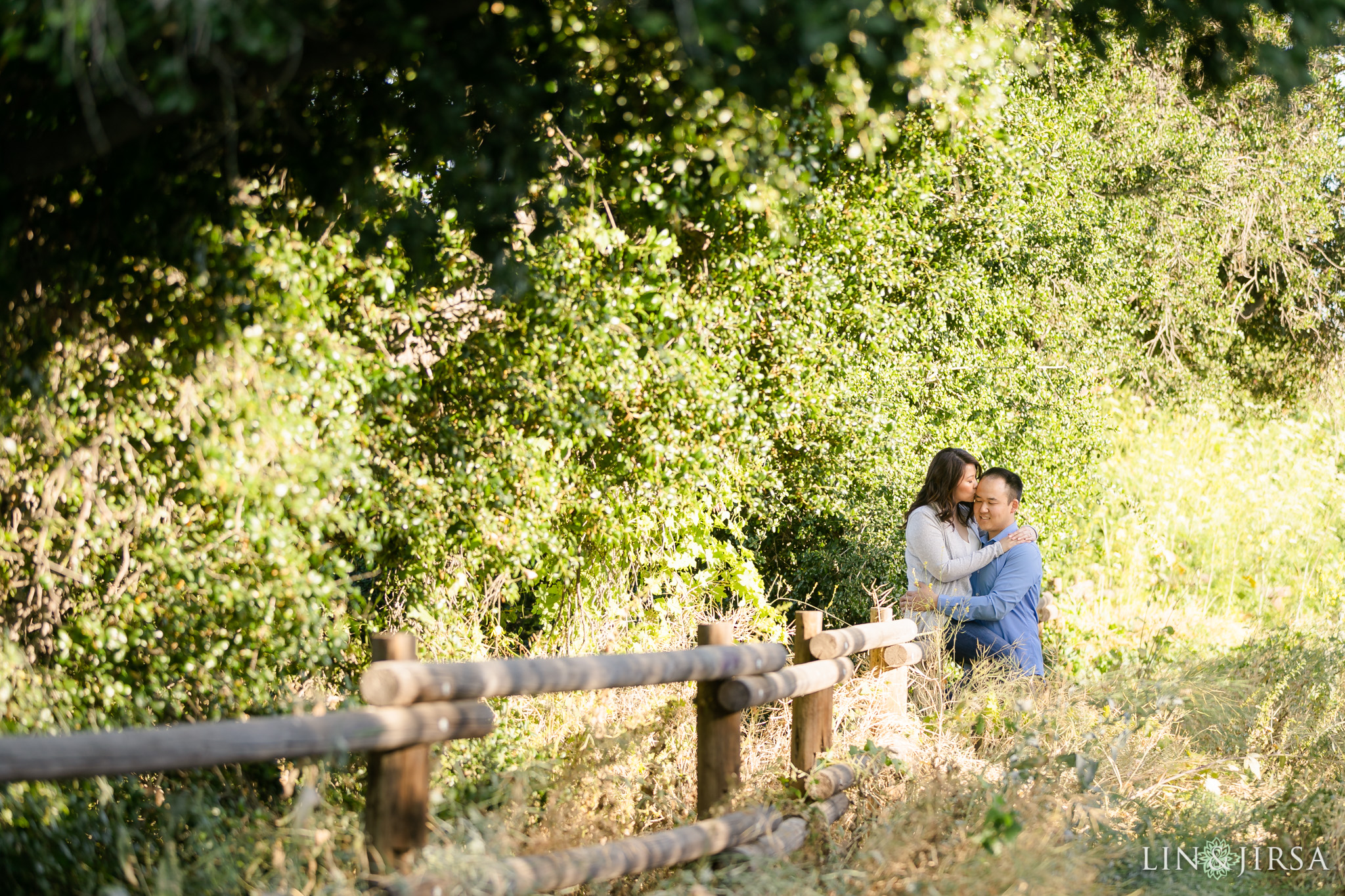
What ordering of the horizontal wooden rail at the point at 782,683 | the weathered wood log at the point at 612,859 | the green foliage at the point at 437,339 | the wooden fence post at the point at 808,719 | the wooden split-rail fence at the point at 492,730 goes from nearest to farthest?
the wooden split-rail fence at the point at 492,730 < the weathered wood log at the point at 612,859 < the green foliage at the point at 437,339 < the horizontal wooden rail at the point at 782,683 < the wooden fence post at the point at 808,719

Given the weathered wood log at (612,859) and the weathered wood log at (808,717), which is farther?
the weathered wood log at (808,717)

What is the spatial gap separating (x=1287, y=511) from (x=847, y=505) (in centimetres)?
636

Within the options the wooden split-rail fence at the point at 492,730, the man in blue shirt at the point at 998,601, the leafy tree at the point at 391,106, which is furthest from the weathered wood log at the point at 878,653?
the leafy tree at the point at 391,106

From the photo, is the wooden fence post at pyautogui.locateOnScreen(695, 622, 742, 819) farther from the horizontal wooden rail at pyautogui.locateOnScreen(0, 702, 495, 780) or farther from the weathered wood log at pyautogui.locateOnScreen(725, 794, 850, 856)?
the horizontal wooden rail at pyautogui.locateOnScreen(0, 702, 495, 780)

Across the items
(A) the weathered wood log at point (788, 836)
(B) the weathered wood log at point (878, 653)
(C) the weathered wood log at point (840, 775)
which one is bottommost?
(A) the weathered wood log at point (788, 836)

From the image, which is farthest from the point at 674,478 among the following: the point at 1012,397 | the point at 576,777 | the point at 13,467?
the point at 1012,397

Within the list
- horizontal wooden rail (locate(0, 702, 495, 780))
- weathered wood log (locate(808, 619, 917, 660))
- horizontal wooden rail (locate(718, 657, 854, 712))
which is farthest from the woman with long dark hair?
horizontal wooden rail (locate(0, 702, 495, 780))

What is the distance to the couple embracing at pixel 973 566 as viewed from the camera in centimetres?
616

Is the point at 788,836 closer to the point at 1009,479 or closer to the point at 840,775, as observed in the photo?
the point at 840,775

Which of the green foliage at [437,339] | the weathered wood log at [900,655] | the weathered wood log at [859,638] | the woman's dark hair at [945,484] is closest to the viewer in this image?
the green foliage at [437,339]

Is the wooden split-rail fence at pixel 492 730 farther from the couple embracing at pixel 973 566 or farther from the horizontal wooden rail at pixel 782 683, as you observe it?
the couple embracing at pixel 973 566

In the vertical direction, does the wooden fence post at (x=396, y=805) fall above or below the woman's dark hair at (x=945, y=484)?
below

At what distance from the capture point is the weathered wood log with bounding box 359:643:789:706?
328 centimetres

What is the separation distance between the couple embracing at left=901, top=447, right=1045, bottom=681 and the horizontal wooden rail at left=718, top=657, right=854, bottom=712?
1237 millimetres
